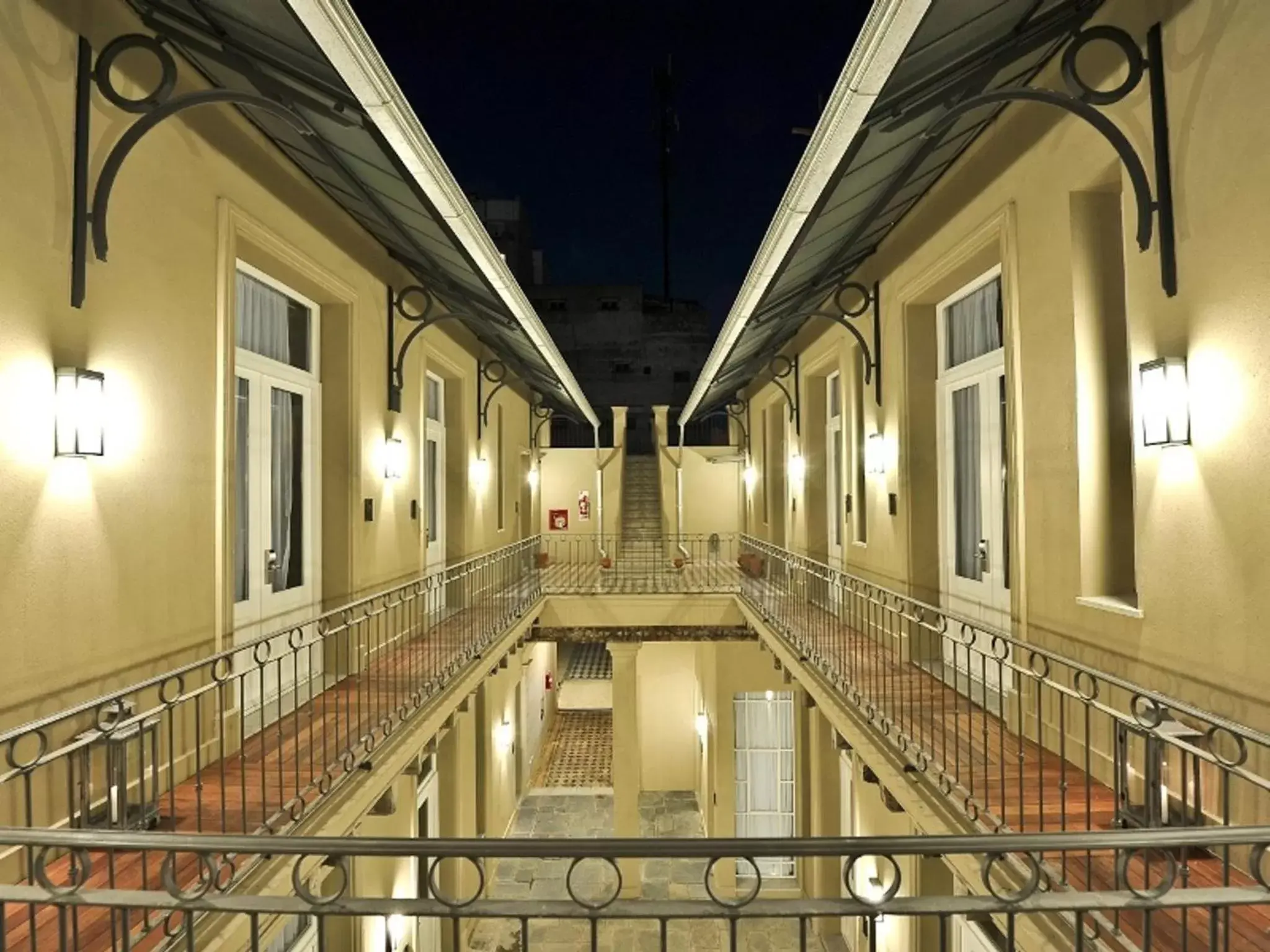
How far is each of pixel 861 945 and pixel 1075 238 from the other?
8.03 m

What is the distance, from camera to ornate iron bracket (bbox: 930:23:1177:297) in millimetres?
3246

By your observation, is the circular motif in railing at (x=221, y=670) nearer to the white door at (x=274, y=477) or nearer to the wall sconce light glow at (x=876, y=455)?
the white door at (x=274, y=477)

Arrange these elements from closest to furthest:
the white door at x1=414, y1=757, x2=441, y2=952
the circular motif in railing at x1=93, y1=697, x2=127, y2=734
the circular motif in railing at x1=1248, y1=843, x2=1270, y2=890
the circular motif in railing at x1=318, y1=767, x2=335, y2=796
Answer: the circular motif in railing at x1=1248, y1=843, x2=1270, y2=890, the circular motif in railing at x1=93, y1=697, x2=127, y2=734, the circular motif in railing at x1=318, y1=767, x2=335, y2=796, the white door at x1=414, y1=757, x2=441, y2=952

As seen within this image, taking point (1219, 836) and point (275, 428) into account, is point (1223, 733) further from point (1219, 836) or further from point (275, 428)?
point (275, 428)

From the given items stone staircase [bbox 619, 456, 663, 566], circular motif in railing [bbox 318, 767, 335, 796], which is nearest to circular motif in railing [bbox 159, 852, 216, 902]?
circular motif in railing [bbox 318, 767, 335, 796]

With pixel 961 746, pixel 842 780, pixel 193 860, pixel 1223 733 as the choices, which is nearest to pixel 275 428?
pixel 193 860

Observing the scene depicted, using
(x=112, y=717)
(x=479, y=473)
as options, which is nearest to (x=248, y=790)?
(x=112, y=717)

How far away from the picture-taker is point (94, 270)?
11.4 feet

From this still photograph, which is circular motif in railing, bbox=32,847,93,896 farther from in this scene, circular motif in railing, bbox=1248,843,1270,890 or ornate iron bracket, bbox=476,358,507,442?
ornate iron bracket, bbox=476,358,507,442

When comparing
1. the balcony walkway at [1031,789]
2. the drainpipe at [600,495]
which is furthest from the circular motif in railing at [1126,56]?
the drainpipe at [600,495]

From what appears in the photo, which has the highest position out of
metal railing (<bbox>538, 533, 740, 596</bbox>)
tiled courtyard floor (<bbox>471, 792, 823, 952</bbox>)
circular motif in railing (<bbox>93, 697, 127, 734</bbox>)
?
circular motif in railing (<bbox>93, 697, 127, 734</bbox>)

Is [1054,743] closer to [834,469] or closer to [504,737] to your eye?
[834,469]

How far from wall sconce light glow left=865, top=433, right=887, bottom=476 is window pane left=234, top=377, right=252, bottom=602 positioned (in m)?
5.51

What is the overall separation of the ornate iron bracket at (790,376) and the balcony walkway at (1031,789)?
469 centimetres
